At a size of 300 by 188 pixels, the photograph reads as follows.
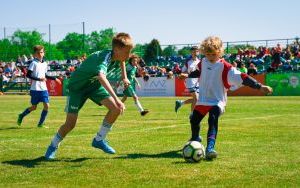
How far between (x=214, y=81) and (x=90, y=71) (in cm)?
187

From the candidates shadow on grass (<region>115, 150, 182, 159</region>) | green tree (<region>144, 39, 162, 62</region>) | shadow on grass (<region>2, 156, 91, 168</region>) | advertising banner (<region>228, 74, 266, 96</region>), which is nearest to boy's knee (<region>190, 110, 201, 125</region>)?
shadow on grass (<region>115, 150, 182, 159</region>)

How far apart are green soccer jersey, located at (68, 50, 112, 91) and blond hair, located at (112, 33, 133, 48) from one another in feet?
0.57

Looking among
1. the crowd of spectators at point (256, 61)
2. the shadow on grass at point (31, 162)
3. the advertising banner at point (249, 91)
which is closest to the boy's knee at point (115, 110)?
the shadow on grass at point (31, 162)

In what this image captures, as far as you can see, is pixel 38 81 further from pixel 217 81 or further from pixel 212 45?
pixel 212 45

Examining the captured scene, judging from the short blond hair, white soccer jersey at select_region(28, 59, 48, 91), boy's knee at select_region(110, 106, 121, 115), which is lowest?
boy's knee at select_region(110, 106, 121, 115)

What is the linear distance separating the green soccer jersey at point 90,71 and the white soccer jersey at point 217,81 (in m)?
1.51

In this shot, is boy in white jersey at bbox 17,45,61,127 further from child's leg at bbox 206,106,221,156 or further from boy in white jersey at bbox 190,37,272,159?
child's leg at bbox 206,106,221,156

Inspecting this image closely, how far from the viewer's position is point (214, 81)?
26.8 ft

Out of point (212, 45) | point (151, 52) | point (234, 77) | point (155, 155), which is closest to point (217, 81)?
point (234, 77)

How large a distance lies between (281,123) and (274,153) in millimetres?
5626

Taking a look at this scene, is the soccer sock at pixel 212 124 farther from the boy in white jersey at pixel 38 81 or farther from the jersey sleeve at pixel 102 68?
the boy in white jersey at pixel 38 81

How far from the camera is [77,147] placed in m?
9.42

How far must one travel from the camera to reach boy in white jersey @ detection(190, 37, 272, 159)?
803 cm

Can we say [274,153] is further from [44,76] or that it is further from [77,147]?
[44,76]
